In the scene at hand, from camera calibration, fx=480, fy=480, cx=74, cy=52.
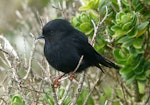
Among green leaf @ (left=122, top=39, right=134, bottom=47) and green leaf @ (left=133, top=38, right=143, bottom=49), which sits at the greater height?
green leaf @ (left=122, top=39, right=134, bottom=47)

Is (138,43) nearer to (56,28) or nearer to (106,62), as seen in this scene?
(106,62)

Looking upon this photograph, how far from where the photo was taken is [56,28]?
418cm

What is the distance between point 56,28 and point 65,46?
19 cm

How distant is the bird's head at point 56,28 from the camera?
4.13m

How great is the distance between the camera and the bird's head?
4133 millimetres

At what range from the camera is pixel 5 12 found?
9633 millimetres

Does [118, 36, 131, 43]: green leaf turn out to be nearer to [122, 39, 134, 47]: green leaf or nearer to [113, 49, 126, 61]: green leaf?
[122, 39, 134, 47]: green leaf

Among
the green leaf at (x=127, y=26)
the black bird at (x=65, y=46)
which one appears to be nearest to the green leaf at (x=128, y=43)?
the green leaf at (x=127, y=26)

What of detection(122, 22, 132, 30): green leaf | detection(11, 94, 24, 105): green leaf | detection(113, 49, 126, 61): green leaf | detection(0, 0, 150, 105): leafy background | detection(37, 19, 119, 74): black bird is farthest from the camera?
detection(37, 19, 119, 74): black bird

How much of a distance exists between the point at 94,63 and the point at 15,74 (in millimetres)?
1163

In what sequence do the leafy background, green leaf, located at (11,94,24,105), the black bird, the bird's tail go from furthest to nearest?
the bird's tail, the black bird, the leafy background, green leaf, located at (11,94,24,105)

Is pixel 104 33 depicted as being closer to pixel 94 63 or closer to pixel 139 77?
pixel 94 63

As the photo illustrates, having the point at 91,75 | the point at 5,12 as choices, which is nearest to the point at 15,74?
the point at 91,75

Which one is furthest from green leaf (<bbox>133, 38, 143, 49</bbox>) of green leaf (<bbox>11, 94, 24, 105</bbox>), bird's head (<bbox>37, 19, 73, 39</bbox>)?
green leaf (<bbox>11, 94, 24, 105</bbox>)
